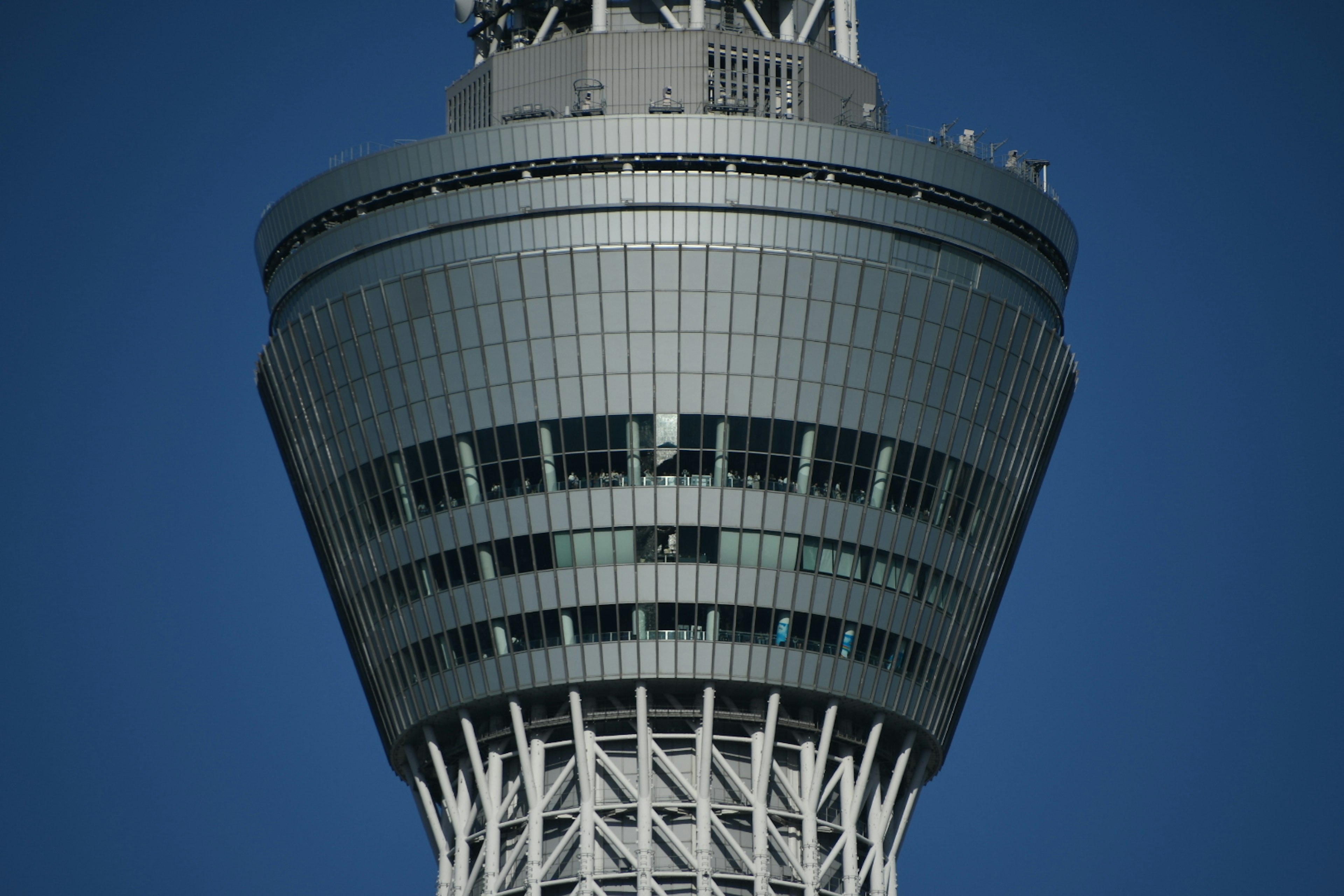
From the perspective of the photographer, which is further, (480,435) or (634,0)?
(634,0)

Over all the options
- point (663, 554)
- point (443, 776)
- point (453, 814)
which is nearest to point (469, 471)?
point (663, 554)

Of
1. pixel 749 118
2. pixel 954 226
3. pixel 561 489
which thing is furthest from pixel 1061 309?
pixel 561 489

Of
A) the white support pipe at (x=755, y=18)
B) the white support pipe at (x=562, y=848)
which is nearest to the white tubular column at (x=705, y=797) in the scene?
the white support pipe at (x=562, y=848)

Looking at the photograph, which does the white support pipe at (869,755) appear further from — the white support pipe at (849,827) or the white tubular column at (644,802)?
the white tubular column at (644,802)

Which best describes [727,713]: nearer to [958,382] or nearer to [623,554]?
[623,554]

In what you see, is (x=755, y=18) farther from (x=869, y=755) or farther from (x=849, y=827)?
(x=849, y=827)

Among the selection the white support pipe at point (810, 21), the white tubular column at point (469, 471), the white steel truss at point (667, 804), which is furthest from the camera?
the white support pipe at point (810, 21)
